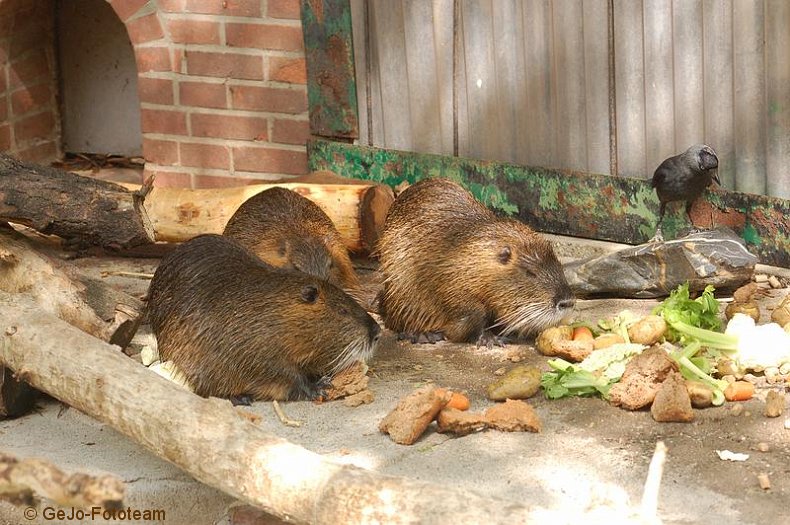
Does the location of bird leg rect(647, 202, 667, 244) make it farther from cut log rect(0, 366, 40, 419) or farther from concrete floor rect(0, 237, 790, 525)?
cut log rect(0, 366, 40, 419)

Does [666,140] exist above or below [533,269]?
above

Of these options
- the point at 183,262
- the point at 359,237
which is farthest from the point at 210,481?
the point at 359,237

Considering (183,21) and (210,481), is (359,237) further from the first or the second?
(210,481)

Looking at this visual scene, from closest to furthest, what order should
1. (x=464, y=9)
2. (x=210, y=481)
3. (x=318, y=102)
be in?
(x=210, y=481), (x=464, y=9), (x=318, y=102)

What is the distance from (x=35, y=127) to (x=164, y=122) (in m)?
1.31

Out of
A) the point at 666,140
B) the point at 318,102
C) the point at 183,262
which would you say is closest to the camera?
the point at 183,262

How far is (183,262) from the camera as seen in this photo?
473 centimetres

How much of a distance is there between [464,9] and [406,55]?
1.40 ft

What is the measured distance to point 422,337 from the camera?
17.4 feet

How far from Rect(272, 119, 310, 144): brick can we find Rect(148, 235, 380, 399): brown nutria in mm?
2114

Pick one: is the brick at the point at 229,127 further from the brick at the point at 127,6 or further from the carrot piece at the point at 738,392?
the carrot piece at the point at 738,392

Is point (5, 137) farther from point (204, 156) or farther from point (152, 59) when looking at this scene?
point (204, 156)

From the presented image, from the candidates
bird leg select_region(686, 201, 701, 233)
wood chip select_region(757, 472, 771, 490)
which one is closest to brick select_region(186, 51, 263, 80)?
bird leg select_region(686, 201, 701, 233)

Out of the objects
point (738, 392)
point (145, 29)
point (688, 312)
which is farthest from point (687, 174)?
point (145, 29)
